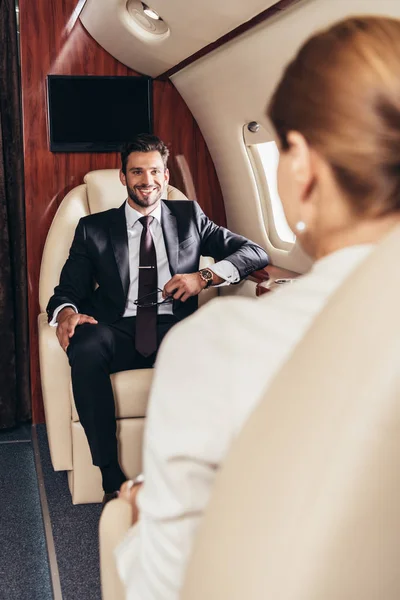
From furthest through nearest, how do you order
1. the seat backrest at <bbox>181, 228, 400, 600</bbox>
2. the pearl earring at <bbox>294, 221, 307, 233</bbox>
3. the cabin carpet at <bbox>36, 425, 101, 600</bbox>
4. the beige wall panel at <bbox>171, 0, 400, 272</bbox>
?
1. the cabin carpet at <bbox>36, 425, 101, 600</bbox>
2. the beige wall panel at <bbox>171, 0, 400, 272</bbox>
3. the pearl earring at <bbox>294, 221, 307, 233</bbox>
4. the seat backrest at <bbox>181, 228, 400, 600</bbox>

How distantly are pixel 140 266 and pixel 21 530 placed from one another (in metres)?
1.31

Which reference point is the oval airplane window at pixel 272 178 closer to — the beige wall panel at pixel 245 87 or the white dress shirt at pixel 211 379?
the beige wall panel at pixel 245 87

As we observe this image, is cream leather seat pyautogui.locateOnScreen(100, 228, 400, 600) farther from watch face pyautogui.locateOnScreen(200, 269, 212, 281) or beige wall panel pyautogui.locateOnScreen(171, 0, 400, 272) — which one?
watch face pyautogui.locateOnScreen(200, 269, 212, 281)

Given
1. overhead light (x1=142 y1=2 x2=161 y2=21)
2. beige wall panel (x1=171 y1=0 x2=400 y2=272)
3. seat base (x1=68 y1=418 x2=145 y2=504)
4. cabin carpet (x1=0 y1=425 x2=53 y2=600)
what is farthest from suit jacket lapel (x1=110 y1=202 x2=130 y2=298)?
cabin carpet (x1=0 y1=425 x2=53 y2=600)

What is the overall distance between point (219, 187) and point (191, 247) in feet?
2.89

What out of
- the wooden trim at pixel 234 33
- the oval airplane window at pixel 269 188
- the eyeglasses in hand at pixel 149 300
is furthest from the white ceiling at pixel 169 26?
the eyeglasses in hand at pixel 149 300

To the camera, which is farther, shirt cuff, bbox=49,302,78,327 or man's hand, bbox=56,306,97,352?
shirt cuff, bbox=49,302,78,327

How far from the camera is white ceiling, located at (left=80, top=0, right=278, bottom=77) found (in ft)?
8.69

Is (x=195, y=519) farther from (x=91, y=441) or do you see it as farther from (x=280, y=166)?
(x=91, y=441)

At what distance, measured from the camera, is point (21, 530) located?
294cm

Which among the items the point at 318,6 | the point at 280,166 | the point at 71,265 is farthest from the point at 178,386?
the point at 71,265

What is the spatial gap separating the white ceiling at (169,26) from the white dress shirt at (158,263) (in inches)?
31.5

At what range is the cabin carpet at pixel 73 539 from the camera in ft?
8.17

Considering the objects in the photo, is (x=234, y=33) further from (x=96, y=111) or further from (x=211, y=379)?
(x=211, y=379)
